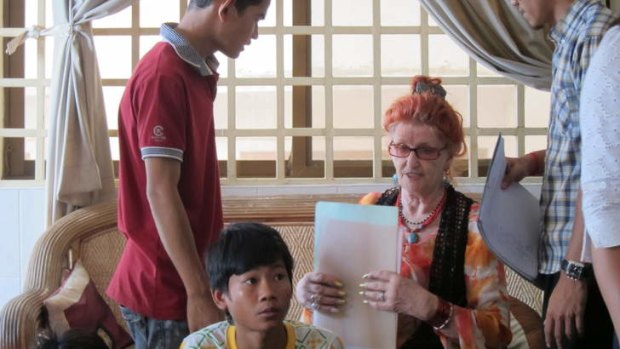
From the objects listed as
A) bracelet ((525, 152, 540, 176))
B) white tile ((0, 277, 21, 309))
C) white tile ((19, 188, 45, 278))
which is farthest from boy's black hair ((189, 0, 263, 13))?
white tile ((0, 277, 21, 309))

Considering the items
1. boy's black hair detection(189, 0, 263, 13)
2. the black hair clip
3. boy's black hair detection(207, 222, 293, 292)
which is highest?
boy's black hair detection(189, 0, 263, 13)

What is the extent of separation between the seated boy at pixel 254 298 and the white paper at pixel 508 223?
1.22 feet

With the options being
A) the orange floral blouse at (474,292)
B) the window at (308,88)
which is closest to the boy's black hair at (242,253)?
the orange floral blouse at (474,292)

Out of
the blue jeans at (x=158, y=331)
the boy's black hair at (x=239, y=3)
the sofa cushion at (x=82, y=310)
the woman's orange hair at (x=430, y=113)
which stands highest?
the boy's black hair at (x=239, y=3)

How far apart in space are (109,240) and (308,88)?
97cm

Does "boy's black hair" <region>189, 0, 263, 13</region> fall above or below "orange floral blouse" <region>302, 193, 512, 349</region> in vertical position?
above

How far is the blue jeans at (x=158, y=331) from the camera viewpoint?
1.58 m

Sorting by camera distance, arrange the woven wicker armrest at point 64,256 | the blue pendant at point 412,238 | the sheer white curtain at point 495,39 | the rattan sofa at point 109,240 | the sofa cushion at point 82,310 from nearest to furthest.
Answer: the blue pendant at point 412,238, the woven wicker armrest at point 64,256, the sofa cushion at point 82,310, the rattan sofa at point 109,240, the sheer white curtain at point 495,39

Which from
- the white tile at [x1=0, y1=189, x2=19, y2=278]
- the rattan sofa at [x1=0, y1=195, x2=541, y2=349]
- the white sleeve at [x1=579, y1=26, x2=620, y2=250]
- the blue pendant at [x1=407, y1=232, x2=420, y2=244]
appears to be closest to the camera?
the white sleeve at [x1=579, y1=26, x2=620, y2=250]

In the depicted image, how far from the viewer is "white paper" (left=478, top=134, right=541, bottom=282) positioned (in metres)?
1.50

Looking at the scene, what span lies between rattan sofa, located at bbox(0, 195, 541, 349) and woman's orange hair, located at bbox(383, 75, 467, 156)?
991mm

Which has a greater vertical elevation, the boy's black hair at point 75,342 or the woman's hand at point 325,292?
the woman's hand at point 325,292

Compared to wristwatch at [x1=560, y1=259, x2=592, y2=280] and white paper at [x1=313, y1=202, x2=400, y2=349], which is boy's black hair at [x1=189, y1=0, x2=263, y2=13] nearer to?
white paper at [x1=313, y1=202, x2=400, y2=349]

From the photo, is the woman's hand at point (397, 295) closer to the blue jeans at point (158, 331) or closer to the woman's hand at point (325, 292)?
the woman's hand at point (325, 292)
